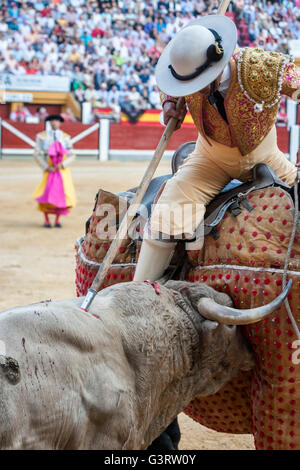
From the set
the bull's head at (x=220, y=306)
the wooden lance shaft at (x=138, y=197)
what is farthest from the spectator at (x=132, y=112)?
the bull's head at (x=220, y=306)

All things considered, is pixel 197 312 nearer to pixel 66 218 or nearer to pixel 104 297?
pixel 104 297

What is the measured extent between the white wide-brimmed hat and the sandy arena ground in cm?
186

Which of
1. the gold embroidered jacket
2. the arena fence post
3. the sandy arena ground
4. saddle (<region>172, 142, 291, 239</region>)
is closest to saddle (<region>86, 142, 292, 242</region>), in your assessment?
saddle (<region>172, 142, 291, 239</region>)

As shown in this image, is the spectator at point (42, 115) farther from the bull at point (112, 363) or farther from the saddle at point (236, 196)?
the bull at point (112, 363)

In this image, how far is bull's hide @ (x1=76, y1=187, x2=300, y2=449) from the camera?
2178 mm

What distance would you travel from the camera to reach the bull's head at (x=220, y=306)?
6.24 feet

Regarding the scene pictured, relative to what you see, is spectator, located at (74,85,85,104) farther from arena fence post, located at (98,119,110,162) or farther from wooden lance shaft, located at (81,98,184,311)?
wooden lance shaft, located at (81,98,184,311)

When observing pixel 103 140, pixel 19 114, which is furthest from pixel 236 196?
pixel 19 114

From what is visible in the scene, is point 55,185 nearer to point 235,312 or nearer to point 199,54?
point 199,54

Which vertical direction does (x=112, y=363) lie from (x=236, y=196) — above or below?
below

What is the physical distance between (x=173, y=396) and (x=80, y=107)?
52.9ft

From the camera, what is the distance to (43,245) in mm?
7820

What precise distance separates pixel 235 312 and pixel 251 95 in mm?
772

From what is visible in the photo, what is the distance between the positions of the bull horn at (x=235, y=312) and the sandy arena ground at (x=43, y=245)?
4.75ft
